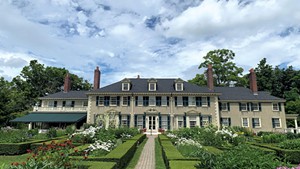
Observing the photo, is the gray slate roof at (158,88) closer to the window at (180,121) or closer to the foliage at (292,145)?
the window at (180,121)

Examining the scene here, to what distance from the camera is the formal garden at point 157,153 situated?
175 inches

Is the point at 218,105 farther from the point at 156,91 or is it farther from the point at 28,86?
the point at 28,86

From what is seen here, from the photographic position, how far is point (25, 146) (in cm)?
1236

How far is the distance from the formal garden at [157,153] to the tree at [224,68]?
78.8 ft

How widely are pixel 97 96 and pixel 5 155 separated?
16.7 meters

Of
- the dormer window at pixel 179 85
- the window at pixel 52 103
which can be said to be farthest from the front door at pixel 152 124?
the window at pixel 52 103

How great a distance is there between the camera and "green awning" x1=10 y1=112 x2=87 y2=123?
27.7 metres

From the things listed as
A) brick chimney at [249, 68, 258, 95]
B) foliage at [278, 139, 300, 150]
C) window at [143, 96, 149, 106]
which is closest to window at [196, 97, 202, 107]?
window at [143, 96, 149, 106]

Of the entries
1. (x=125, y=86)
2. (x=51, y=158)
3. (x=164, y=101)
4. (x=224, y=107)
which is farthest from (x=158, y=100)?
(x=51, y=158)

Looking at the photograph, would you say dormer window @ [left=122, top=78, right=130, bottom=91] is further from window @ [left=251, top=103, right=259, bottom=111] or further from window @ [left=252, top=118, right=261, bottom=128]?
window @ [left=252, top=118, right=261, bottom=128]

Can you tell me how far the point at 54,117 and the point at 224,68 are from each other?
31617 millimetres

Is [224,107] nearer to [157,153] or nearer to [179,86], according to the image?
[179,86]

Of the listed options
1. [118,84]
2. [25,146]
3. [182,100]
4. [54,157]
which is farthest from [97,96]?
[54,157]

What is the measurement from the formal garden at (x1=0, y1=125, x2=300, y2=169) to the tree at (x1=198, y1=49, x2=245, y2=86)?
2402 cm
